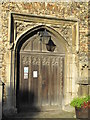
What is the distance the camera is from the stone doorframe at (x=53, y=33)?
6496 mm

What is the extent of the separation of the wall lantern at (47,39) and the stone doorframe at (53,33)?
9.7 inches

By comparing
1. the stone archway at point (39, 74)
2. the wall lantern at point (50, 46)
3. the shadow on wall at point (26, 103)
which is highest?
the wall lantern at point (50, 46)

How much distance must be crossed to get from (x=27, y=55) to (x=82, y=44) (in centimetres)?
187

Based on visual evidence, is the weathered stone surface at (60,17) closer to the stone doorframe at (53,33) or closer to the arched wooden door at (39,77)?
the stone doorframe at (53,33)

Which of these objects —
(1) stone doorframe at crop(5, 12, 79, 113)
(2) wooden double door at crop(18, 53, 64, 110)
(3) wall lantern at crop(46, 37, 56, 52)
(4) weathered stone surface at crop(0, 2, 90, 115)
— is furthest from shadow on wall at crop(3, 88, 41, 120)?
(3) wall lantern at crop(46, 37, 56, 52)

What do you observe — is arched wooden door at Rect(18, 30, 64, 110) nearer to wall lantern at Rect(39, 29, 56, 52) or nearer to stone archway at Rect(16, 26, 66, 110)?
stone archway at Rect(16, 26, 66, 110)

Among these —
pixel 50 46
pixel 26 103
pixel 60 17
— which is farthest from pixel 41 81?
pixel 60 17

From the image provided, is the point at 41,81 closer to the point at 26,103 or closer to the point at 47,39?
the point at 26,103

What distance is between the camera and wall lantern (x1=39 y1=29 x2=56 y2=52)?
270 inches

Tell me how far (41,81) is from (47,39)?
4.54 ft

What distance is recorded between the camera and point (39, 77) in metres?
7.06

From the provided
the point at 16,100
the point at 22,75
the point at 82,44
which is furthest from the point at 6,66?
the point at 82,44

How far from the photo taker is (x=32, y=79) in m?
6.98

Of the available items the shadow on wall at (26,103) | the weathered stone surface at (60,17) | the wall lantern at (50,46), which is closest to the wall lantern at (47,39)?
the wall lantern at (50,46)
